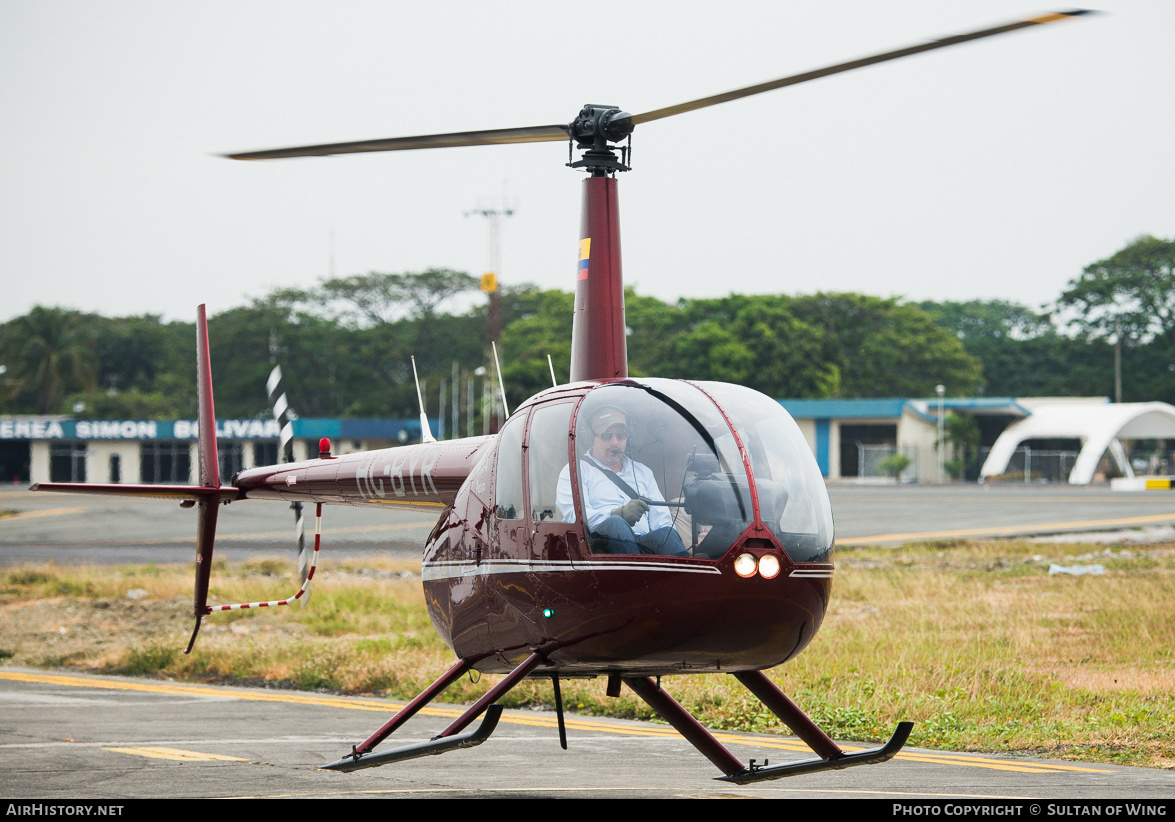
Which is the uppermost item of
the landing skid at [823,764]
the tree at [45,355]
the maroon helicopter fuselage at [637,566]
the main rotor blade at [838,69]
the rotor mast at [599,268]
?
the tree at [45,355]

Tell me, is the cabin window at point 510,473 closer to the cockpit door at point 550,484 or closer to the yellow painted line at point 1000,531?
the cockpit door at point 550,484

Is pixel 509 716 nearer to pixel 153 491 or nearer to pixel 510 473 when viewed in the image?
pixel 153 491

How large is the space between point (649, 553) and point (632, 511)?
257mm

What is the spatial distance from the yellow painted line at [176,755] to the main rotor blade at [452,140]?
5.43 m

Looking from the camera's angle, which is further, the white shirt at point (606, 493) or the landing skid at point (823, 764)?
the landing skid at point (823, 764)

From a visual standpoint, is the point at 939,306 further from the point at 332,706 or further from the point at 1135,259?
the point at 332,706

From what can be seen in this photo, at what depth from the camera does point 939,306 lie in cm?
12912

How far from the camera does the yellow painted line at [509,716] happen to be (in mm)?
9906

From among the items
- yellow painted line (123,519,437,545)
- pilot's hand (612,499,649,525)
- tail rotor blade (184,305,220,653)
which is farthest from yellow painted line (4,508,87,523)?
pilot's hand (612,499,649,525)

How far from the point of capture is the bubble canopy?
20.8 ft

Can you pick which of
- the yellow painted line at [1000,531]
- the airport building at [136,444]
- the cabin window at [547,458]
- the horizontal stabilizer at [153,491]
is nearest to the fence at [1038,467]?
the yellow painted line at [1000,531]

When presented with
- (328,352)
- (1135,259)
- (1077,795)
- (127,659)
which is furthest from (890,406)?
(1077,795)

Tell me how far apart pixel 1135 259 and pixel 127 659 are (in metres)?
92.1

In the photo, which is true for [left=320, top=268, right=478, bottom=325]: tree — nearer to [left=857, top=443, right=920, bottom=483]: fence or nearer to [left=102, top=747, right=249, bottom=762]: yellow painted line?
[left=857, top=443, right=920, bottom=483]: fence
